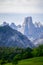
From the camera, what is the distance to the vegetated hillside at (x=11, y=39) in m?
4.22

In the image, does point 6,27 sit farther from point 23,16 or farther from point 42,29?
point 42,29

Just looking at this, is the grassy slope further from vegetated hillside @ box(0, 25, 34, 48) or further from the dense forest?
vegetated hillside @ box(0, 25, 34, 48)

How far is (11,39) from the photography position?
425 cm

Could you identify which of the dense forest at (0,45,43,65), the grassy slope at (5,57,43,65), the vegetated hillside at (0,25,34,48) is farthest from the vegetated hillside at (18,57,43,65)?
the vegetated hillside at (0,25,34,48)

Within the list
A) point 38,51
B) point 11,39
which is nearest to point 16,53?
point 11,39

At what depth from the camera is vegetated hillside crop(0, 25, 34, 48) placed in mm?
4217

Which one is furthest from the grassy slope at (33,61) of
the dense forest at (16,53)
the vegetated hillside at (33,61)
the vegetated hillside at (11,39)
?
the vegetated hillside at (11,39)

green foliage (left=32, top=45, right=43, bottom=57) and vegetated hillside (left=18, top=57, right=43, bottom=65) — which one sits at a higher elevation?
green foliage (left=32, top=45, right=43, bottom=57)

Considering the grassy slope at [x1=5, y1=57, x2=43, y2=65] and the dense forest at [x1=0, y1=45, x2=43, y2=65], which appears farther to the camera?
the dense forest at [x1=0, y1=45, x2=43, y2=65]

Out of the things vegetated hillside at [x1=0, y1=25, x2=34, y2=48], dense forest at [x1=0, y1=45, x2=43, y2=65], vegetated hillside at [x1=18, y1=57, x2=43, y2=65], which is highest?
vegetated hillside at [x1=0, y1=25, x2=34, y2=48]

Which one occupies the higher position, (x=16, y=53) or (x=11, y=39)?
(x=11, y=39)

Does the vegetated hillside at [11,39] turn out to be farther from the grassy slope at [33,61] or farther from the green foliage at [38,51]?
the grassy slope at [33,61]

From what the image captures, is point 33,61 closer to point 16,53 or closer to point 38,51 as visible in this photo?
point 38,51

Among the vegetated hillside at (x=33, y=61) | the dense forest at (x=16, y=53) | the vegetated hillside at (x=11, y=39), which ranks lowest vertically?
the vegetated hillside at (x=33, y=61)
